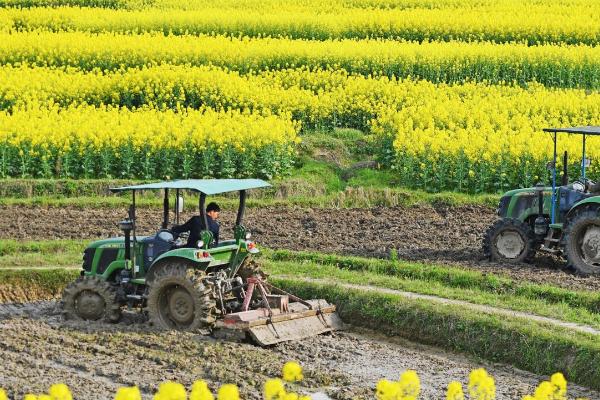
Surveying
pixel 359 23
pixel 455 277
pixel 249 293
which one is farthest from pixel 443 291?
pixel 359 23

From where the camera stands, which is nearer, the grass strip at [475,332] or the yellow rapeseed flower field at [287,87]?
the grass strip at [475,332]

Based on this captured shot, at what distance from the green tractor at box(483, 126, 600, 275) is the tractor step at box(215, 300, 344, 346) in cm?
458

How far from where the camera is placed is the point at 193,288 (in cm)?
1758

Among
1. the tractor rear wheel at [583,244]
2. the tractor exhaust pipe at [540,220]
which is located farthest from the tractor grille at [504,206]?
the tractor rear wheel at [583,244]

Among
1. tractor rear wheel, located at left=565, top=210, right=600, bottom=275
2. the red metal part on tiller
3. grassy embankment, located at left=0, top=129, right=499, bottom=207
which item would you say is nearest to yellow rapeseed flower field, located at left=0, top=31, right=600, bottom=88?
grassy embankment, located at left=0, top=129, right=499, bottom=207

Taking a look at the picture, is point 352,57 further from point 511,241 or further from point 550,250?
point 550,250

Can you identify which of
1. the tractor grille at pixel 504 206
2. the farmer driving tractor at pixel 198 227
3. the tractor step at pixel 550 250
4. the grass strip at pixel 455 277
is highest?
the tractor grille at pixel 504 206

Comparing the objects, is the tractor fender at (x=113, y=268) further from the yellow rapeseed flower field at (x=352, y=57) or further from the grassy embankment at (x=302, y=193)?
the yellow rapeseed flower field at (x=352, y=57)

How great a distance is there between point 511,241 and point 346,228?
4301 millimetres

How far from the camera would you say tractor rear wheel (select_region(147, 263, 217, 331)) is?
17.6m

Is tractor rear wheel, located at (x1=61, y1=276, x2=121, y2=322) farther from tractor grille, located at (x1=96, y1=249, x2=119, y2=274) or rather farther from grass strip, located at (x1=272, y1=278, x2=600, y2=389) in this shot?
grass strip, located at (x1=272, y1=278, x2=600, y2=389)

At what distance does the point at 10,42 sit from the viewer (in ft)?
139

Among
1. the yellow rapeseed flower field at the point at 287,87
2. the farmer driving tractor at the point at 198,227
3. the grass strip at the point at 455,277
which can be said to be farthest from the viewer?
the yellow rapeseed flower field at the point at 287,87

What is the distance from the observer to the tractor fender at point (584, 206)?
2111 centimetres
